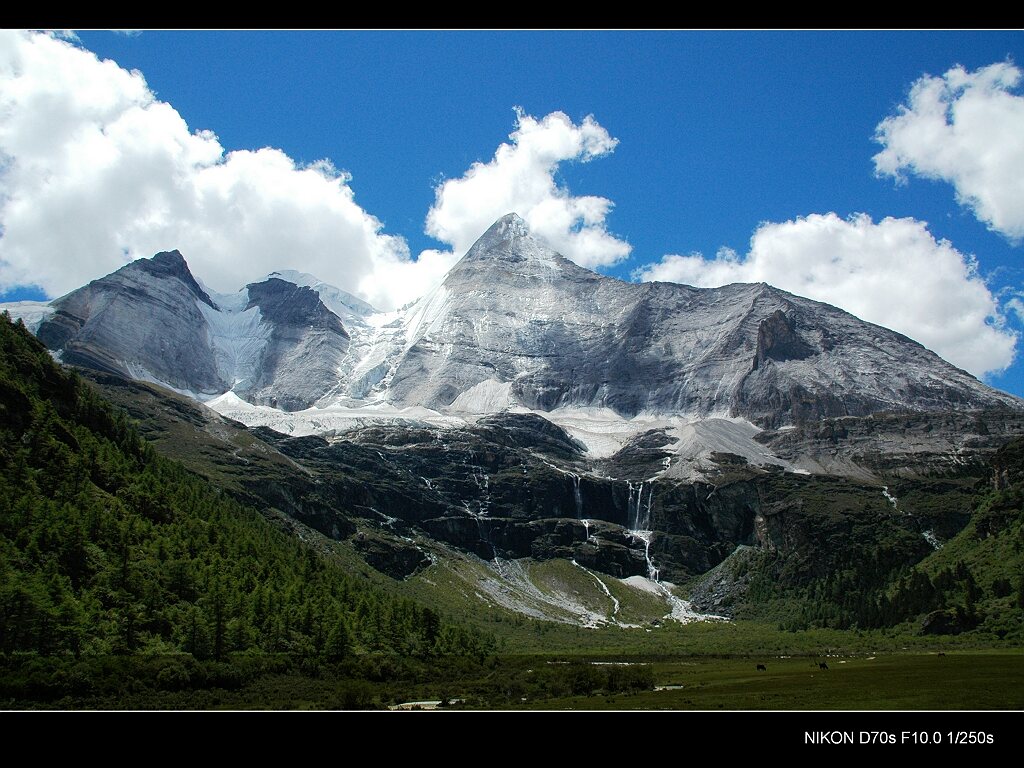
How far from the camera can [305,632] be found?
425 feet

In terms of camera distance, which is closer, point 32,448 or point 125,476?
point 32,448

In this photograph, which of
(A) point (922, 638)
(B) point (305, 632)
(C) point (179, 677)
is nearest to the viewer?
(C) point (179, 677)
